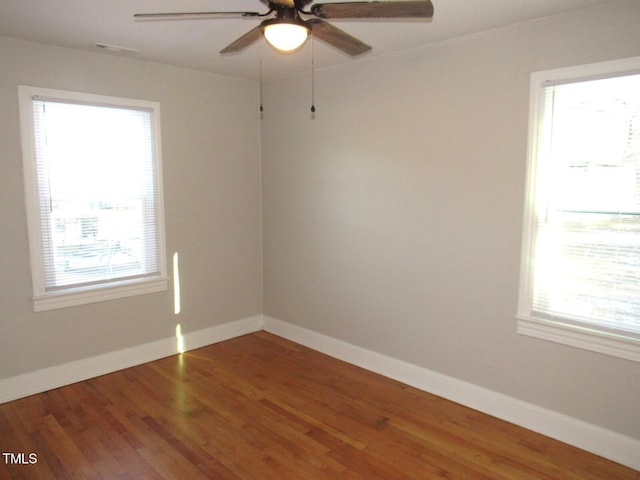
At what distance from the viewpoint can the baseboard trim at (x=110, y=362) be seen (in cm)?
327

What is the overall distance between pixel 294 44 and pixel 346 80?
6.13 feet

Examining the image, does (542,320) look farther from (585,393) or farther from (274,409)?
(274,409)

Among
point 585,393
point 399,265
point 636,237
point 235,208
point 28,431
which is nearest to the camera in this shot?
point 636,237

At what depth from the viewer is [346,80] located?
147 inches

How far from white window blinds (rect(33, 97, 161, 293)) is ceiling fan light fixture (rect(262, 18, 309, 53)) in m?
2.23

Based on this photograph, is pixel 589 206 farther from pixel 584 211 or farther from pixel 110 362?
pixel 110 362

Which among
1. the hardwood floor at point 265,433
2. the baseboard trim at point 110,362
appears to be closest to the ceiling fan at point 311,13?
Answer: the hardwood floor at point 265,433

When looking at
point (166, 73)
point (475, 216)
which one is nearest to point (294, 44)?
point (475, 216)

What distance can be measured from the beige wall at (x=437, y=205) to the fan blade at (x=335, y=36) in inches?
41.4

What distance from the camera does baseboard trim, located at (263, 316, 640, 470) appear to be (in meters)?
2.54


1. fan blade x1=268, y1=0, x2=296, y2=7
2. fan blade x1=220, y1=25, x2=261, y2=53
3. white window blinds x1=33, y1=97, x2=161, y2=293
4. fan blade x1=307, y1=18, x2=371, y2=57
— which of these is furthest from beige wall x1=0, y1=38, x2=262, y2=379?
fan blade x1=268, y1=0, x2=296, y2=7

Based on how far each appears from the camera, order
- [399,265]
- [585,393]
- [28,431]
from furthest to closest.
Result: 1. [399,265]
2. [28,431]
3. [585,393]

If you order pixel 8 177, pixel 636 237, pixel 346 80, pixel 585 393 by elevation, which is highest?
pixel 346 80

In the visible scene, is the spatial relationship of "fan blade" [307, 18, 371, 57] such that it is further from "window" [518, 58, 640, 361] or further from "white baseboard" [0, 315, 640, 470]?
"white baseboard" [0, 315, 640, 470]
